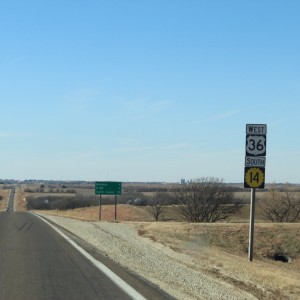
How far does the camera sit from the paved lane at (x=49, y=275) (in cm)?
920

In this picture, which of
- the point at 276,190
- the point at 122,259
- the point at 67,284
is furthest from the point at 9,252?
the point at 276,190

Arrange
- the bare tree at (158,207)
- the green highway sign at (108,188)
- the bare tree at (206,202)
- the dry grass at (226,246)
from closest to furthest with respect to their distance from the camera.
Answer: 1. the dry grass at (226,246)
2. the green highway sign at (108,188)
3. the bare tree at (206,202)
4. the bare tree at (158,207)

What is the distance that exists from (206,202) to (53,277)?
186 feet

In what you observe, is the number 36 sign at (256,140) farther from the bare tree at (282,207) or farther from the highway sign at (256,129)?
the bare tree at (282,207)

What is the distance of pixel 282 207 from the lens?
69.5 m

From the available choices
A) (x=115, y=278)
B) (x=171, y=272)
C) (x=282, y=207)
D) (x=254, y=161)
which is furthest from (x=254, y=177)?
(x=282, y=207)

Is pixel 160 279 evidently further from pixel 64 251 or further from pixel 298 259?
pixel 298 259

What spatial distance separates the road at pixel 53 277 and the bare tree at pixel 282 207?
55476 mm

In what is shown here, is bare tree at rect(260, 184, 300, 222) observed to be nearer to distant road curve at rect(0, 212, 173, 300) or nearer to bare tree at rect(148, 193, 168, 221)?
bare tree at rect(148, 193, 168, 221)

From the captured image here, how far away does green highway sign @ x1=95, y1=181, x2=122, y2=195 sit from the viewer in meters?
52.7

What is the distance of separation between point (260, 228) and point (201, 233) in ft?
14.1

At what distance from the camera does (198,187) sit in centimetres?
6900

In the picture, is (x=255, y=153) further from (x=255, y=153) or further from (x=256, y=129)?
(x=256, y=129)

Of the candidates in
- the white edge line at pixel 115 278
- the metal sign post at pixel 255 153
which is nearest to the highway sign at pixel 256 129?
the metal sign post at pixel 255 153
